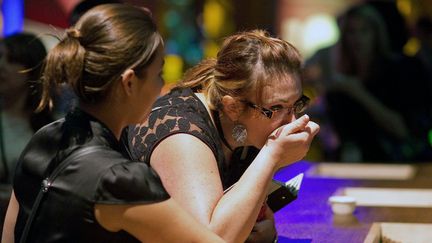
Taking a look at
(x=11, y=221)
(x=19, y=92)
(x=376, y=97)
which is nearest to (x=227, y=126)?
(x=11, y=221)

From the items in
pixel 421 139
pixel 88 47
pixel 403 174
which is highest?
pixel 88 47

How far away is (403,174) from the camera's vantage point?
506cm

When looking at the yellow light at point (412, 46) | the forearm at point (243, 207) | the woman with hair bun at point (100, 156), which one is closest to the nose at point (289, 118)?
the forearm at point (243, 207)

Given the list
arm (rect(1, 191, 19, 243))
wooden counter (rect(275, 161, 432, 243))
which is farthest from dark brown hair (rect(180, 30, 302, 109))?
arm (rect(1, 191, 19, 243))

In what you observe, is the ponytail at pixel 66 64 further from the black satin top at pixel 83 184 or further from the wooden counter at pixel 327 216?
the wooden counter at pixel 327 216

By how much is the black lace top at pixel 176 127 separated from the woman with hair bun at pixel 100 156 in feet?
1.84

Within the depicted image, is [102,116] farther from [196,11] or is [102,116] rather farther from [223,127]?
[196,11]

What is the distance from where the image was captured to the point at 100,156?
212cm

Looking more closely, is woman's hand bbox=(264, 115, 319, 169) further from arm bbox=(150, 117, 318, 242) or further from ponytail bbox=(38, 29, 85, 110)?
ponytail bbox=(38, 29, 85, 110)

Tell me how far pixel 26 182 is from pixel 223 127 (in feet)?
2.67

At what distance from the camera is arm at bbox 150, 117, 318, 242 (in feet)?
8.27

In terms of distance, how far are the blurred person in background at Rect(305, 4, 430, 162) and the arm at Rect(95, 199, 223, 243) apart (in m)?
4.61

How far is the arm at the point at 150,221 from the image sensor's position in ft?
6.79

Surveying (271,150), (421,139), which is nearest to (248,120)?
(271,150)
